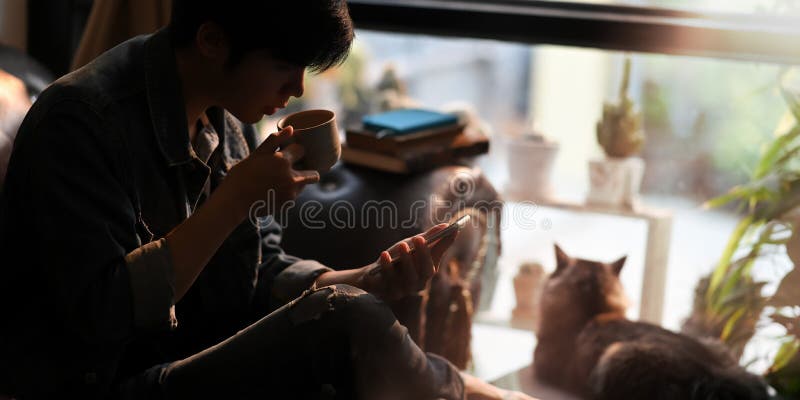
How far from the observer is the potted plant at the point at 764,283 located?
198 centimetres

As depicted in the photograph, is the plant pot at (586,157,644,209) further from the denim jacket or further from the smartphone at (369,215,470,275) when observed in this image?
the denim jacket

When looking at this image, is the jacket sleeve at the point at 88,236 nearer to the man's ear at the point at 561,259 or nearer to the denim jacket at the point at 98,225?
the denim jacket at the point at 98,225

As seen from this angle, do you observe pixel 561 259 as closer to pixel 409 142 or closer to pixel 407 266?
pixel 409 142

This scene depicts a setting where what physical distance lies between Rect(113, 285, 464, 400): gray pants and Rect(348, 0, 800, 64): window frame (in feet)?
3.95

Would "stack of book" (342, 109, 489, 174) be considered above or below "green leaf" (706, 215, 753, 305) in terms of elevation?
above

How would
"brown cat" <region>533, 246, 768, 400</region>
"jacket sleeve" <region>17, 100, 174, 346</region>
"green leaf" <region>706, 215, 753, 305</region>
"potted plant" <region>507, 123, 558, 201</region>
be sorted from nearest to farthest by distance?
1. "jacket sleeve" <region>17, 100, 174, 346</region>
2. "brown cat" <region>533, 246, 768, 400</region>
3. "green leaf" <region>706, 215, 753, 305</region>
4. "potted plant" <region>507, 123, 558, 201</region>

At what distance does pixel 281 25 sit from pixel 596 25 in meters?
1.25

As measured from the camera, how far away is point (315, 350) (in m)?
1.18

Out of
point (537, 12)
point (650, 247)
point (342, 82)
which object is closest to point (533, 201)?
point (650, 247)

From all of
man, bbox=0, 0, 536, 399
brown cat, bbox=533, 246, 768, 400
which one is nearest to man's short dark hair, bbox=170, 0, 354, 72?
man, bbox=0, 0, 536, 399

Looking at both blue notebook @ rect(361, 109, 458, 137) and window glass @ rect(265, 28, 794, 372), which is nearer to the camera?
blue notebook @ rect(361, 109, 458, 137)

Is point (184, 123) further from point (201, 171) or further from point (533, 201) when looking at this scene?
point (533, 201)

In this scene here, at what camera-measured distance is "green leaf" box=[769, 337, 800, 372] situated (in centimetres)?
196

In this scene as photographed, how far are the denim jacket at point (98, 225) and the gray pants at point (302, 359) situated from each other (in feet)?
0.25
